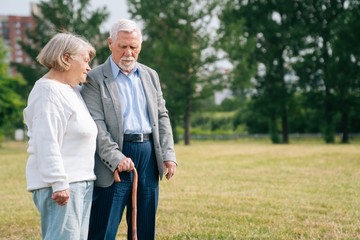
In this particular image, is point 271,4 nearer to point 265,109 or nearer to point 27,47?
point 265,109

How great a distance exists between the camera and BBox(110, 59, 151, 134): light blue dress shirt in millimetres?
3916

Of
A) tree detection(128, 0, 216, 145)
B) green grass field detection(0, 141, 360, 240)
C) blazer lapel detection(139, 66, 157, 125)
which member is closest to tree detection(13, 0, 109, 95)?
Answer: tree detection(128, 0, 216, 145)

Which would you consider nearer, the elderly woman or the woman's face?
the elderly woman

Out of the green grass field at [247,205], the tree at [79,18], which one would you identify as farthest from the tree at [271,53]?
the green grass field at [247,205]

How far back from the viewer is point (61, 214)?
3.13 m

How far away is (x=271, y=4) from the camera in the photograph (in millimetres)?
36969

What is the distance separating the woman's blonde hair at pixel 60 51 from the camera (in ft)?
10.5

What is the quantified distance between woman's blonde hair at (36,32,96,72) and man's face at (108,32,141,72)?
57 centimetres

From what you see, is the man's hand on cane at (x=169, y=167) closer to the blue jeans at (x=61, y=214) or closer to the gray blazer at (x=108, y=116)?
the gray blazer at (x=108, y=116)

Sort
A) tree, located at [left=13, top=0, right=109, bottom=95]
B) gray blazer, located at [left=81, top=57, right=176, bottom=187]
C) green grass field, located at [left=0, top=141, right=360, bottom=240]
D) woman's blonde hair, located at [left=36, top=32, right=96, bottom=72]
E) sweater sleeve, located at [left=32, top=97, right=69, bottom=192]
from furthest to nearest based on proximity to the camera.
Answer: tree, located at [left=13, top=0, right=109, bottom=95], green grass field, located at [left=0, top=141, right=360, bottom=240], gray blazer, located at [left=81, top=57, right=176, bottom=187], woman's blonde hair, located at [left=36, top=32, right=96, bottom=72], sweater sleeve, located at [left=32, top=97, right=69, bottom=192]

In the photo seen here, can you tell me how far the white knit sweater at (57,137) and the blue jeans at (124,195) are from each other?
1.99 ft

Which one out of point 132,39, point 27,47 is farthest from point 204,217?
point 27,47

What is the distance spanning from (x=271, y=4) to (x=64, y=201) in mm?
35500

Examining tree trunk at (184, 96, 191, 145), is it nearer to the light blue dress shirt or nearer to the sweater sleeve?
the light blue dress shirt
